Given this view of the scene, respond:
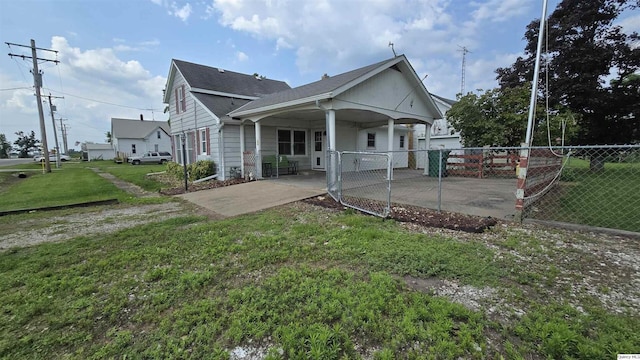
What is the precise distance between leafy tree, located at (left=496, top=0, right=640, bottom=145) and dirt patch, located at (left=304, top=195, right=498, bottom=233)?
1439cm

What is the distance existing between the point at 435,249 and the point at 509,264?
32.9 inches

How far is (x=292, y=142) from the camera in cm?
1330

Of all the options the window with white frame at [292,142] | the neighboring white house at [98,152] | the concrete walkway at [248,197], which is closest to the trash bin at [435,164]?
the window with white frame at [292,142]

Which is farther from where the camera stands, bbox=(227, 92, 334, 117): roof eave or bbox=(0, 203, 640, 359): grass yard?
bbox=(227, 92, 334, 117): roof eave

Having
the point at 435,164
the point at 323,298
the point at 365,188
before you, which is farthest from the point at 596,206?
the point at 323,298

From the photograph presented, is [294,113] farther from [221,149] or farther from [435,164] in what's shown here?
[435,164]

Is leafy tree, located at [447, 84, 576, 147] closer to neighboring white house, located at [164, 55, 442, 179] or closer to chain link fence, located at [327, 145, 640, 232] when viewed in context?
neighboring white house, located at [164, 55, 442, 179]

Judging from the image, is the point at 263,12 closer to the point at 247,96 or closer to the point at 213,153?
the point at 247,96

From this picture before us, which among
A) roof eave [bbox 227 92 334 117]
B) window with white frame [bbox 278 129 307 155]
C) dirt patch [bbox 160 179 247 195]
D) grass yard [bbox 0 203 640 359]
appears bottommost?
grass yard [bbox 0 203 640 359]

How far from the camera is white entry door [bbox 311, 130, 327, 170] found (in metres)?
13.7

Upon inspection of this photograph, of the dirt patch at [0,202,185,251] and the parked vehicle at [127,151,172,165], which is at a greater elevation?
the parked vehicle at [127,151,172,165]

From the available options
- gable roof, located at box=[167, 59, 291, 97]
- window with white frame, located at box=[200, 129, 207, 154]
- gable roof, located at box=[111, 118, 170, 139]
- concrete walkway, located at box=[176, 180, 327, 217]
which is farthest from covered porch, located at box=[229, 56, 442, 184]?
gable roof, located at box=[111, 118, 170, 139]

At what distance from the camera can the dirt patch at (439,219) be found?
4.53m

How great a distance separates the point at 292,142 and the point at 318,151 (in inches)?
60.2
